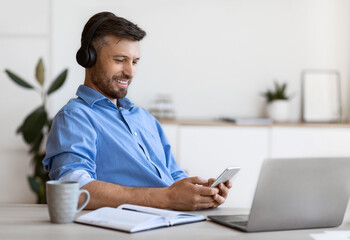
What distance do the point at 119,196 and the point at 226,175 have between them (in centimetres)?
36

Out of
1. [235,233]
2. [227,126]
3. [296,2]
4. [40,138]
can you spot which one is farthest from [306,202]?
[296,2]

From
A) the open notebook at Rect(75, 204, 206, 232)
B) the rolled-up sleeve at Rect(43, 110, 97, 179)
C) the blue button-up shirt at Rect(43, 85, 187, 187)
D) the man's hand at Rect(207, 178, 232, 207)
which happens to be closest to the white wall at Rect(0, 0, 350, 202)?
the blue button-up shirt at Rect(43, 85, 187, 187)

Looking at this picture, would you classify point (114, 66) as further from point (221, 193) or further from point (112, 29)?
point (221, 193)

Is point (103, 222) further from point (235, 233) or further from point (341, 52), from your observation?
point (341, 52)

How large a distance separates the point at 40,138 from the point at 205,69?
5.22 ft

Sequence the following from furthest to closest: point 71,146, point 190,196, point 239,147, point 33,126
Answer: point 239,147 → point 33,126 → point 71,146 → point 190,196

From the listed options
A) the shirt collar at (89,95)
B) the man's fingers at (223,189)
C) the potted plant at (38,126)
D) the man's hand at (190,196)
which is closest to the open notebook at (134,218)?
the man's hand at (190,196)

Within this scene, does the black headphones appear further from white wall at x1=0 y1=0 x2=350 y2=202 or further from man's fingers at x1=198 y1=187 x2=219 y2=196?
white wall at x1=0 y1=0 x2=350 y2=202

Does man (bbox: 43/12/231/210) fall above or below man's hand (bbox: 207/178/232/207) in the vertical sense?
above

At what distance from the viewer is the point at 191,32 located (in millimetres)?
4266

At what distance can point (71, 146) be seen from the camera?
5.31ft

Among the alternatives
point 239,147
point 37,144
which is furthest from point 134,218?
point 37,144

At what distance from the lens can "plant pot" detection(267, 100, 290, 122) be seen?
415cm

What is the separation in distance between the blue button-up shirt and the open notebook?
308 mm
